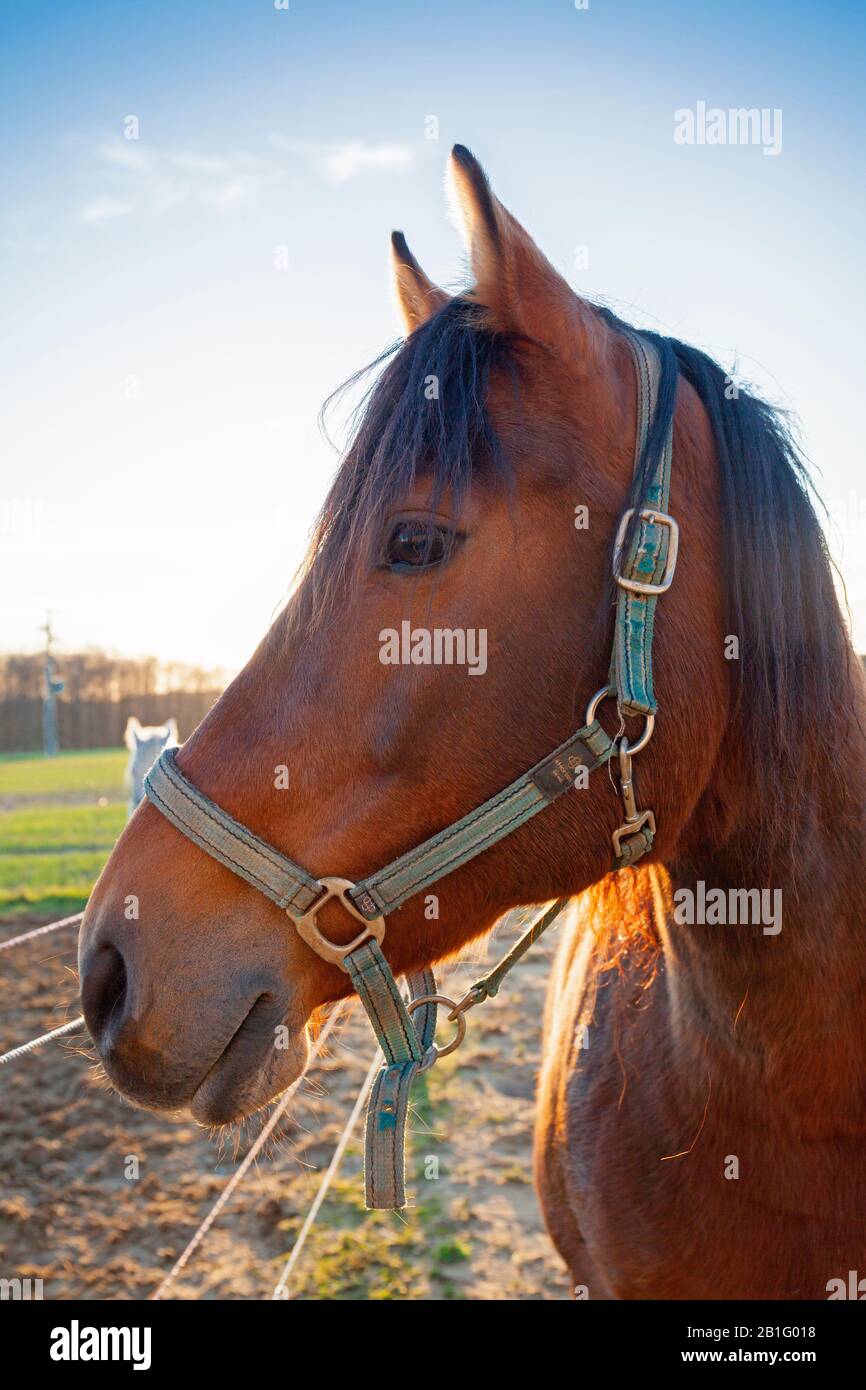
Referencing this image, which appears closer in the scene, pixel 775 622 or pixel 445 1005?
pixel 775 622

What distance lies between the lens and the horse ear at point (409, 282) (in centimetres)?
219

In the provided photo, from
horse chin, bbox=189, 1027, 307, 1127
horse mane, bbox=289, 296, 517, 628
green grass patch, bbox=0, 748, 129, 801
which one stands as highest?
horse mane, bbox=289, 296, 517, 628

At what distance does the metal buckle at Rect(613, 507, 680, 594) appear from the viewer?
1685mm

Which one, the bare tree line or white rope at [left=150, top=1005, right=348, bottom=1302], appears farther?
the bare tree line

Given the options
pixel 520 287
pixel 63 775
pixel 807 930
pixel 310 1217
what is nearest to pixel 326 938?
pixel 807 930

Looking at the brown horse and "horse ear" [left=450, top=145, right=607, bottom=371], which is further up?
"horse ear" [left=450, top=145, right=607, bottom=371]

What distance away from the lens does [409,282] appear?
2.21 metres

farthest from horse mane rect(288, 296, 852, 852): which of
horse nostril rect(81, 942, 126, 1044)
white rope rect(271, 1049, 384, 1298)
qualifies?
white rope rect(271, 1049, 384, 1298)

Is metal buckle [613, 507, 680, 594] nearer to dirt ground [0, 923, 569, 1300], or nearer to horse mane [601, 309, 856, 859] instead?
horse mane [601, 309, 856, 859]

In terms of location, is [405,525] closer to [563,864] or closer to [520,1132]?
[563,864]

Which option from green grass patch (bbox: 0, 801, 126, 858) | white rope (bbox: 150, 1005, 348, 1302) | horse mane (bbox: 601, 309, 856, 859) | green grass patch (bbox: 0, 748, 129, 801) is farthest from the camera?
green grass patch (bbox: 0, 748, 129, 801)

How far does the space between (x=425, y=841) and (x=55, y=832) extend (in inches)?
765

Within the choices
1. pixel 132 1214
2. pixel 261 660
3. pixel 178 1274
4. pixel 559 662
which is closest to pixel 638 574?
pixel 559 662

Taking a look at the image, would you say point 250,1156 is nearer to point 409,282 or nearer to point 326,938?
point 326,938
